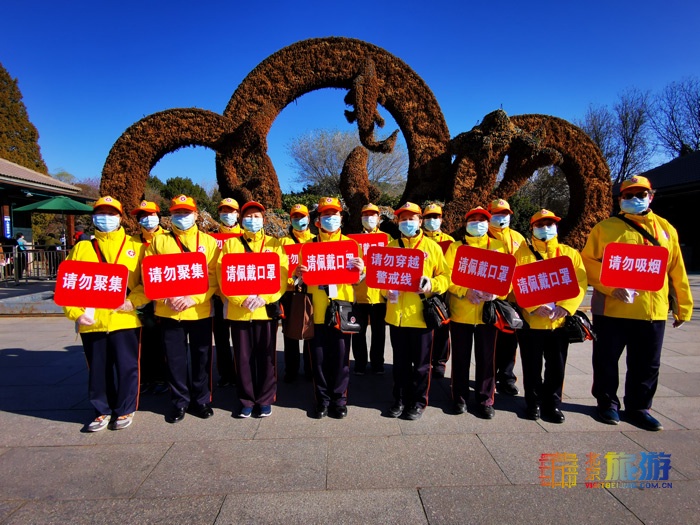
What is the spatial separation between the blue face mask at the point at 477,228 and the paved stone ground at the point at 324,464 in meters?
1.64

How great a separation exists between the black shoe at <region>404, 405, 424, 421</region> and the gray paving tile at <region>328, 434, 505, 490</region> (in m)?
0.30

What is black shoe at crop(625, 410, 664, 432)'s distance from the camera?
3.24 metres

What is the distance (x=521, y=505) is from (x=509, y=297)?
1801 millimetres

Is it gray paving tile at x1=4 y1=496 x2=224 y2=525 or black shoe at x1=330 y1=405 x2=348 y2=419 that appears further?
black shoe at x1=330 y1=405 x2=348 y2=419

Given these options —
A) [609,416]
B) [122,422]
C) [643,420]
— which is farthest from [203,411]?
Result: [643,420]

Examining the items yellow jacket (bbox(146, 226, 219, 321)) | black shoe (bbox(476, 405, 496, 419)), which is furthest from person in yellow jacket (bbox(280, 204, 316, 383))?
black shoe (bbox(476, 405, 496, 419))

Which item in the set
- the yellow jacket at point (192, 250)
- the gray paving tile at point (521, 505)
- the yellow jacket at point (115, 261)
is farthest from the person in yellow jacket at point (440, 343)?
the yellow jacket at point (115, 261)

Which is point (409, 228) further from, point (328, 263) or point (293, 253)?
point (293, 253)

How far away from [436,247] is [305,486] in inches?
85.4

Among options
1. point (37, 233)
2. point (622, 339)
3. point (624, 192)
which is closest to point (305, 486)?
point (622, 339)

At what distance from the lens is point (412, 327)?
135 inches

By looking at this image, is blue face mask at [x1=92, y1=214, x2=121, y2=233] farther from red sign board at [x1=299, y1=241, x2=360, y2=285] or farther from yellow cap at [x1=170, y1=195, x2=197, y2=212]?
red sign board at [x1=299, y1=241, x2=360, y2=285]

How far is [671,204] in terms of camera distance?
53.8 feet

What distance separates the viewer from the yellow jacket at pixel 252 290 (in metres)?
3.41
